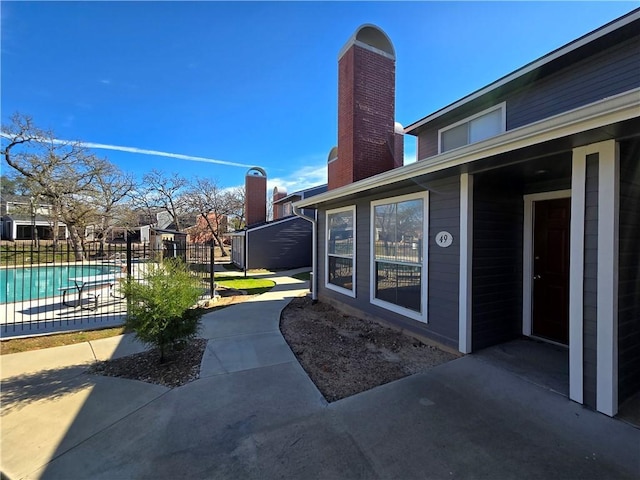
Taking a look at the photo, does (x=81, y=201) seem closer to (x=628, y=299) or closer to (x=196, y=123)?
(x=196, y=123)

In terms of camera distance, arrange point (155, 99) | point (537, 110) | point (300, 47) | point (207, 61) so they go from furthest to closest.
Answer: point (155, 99) < point (207, 61) < point (300, 47) < point (537, 110)

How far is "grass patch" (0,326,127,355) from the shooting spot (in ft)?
15.2

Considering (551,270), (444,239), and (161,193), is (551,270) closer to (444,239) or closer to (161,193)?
(444,239)

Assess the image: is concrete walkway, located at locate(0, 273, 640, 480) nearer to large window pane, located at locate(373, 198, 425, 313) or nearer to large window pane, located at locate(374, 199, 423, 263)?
large window pane, located at locate(373, 198, 425, 313)

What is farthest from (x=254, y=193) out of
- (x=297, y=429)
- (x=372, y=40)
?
(x=297, y=429)

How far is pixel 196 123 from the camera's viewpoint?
48.0ft

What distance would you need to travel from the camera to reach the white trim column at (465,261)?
4.00 meters

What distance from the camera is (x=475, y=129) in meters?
6.29

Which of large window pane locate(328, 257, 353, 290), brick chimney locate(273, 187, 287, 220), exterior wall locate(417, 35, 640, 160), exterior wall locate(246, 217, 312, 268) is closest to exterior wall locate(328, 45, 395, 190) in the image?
large window pane locate(328, 257, 353, 290)

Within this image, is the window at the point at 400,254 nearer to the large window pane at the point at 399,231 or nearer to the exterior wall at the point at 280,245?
the large window pane at the point at 399,231

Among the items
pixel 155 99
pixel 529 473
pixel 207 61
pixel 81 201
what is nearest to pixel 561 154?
pixel 529 473

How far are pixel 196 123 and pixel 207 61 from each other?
745 cm

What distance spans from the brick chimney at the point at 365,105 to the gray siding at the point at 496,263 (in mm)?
3871

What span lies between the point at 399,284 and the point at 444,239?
4.35 ft
